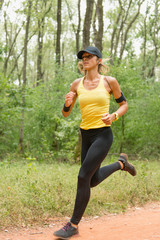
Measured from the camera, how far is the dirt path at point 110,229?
12.9 ft

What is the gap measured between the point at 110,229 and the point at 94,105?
1972 millimetres

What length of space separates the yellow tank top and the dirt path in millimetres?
1575

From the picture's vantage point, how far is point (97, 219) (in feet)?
16.4

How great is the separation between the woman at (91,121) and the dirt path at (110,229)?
436 millimetres

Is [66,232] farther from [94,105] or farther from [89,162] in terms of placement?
[94,105]

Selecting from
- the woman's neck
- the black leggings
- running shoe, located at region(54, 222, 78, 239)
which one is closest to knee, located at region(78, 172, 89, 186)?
the black leggings

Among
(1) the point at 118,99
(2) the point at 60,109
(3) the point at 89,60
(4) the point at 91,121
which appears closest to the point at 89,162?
(4) the point at 91,121

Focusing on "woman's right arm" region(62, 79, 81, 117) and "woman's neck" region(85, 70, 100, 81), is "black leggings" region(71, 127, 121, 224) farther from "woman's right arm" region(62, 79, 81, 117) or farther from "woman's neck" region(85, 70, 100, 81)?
"woman's neck" region(85, 70, 100, 81)

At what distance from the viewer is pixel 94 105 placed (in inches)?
155

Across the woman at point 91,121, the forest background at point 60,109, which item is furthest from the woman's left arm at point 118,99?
the forest background at point 60,109

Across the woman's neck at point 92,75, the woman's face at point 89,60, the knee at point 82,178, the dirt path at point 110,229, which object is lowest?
the dirt path at point 110,229

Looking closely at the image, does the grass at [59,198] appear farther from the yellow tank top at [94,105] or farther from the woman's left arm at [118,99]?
the woman's left arm at [118,99]

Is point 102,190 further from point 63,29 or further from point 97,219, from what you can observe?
point 63,29

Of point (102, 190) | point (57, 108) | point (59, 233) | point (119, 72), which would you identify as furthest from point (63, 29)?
point (59, 233)
